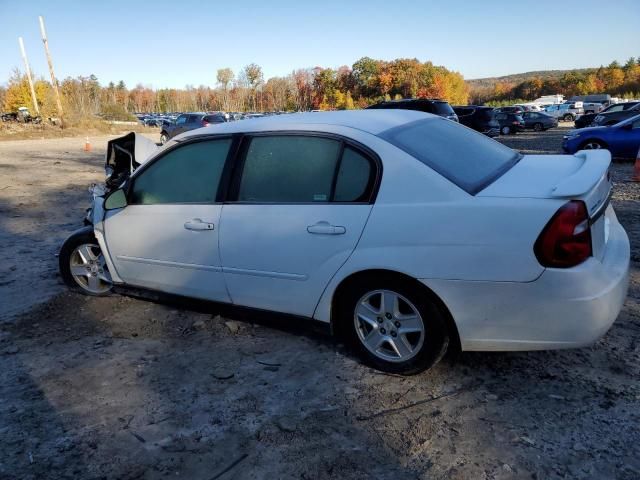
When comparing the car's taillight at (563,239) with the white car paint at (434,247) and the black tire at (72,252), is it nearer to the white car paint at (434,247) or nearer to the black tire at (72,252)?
the white car paint at (434,247)

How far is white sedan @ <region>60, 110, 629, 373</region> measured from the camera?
257cm

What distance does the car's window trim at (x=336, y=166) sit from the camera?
2.97 meters

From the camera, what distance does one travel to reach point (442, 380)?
304 cm

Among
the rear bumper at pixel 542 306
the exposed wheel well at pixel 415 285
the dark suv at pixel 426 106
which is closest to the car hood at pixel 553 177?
the rear bumper at pixel 542 306

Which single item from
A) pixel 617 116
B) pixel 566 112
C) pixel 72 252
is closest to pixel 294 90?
pixel 566 112

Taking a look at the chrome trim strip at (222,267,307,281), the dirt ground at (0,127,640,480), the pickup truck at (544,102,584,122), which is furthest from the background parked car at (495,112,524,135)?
the chrome trim strip at (222,267,307,281)

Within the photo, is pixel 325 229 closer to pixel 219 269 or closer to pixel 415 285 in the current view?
pixel 415 285

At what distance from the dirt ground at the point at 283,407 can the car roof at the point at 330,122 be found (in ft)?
4.95

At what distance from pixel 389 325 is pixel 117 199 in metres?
2.45

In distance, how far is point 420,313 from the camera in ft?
9.46

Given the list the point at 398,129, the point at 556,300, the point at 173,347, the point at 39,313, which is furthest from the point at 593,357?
the point at 39,313

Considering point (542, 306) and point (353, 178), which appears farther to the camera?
point (353, 178)

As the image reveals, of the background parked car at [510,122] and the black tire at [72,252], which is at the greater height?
the black tire at [72,252]

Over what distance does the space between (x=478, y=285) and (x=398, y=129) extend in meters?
1.16
